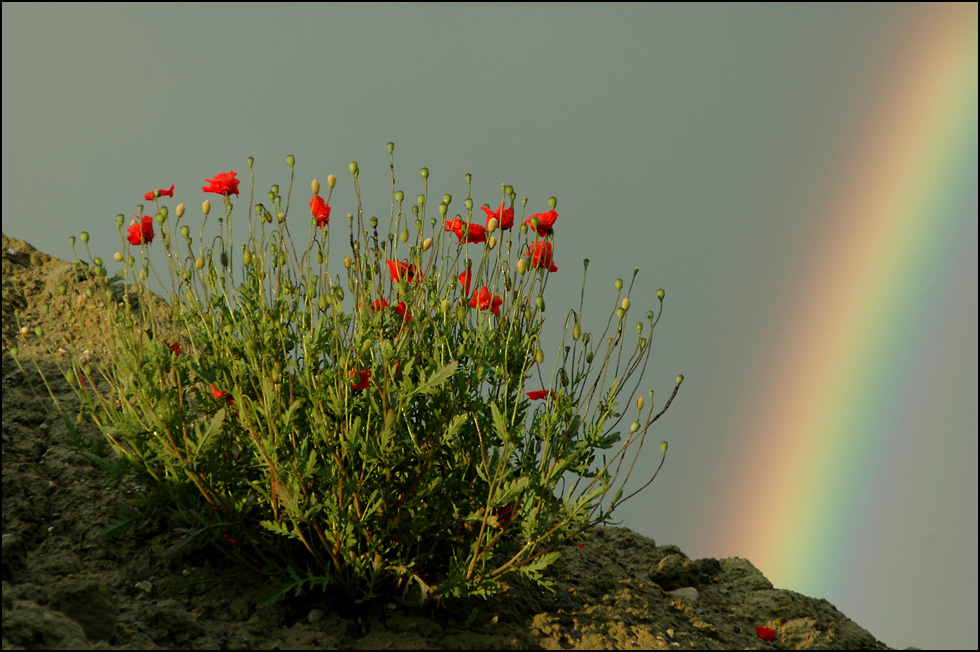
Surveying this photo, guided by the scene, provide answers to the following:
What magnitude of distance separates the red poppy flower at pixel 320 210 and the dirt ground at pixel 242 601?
0.93 m

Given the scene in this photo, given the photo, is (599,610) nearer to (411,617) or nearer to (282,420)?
(411,617)

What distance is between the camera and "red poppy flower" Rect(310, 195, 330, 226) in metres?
3.12

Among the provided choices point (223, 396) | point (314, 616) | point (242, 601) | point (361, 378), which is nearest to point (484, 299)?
point (361, 378)

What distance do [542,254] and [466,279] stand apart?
0.29m

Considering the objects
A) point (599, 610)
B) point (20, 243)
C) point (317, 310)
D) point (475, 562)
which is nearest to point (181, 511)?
point (317, 310)

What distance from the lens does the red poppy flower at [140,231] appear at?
332 cm

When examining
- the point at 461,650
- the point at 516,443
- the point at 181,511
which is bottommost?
the point at 461,650

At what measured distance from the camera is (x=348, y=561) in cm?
308

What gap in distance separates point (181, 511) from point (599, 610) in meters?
1.63

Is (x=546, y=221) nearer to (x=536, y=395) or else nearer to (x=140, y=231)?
(x=536, y=395)

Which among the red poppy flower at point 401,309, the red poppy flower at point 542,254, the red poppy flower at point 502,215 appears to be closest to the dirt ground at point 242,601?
the red poppy flower at point 401,309

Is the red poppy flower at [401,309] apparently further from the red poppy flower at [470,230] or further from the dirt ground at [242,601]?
the dirt ground at [242,601]

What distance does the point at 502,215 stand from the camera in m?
3.13

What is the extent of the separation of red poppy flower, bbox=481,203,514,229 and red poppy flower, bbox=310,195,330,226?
570 mm
